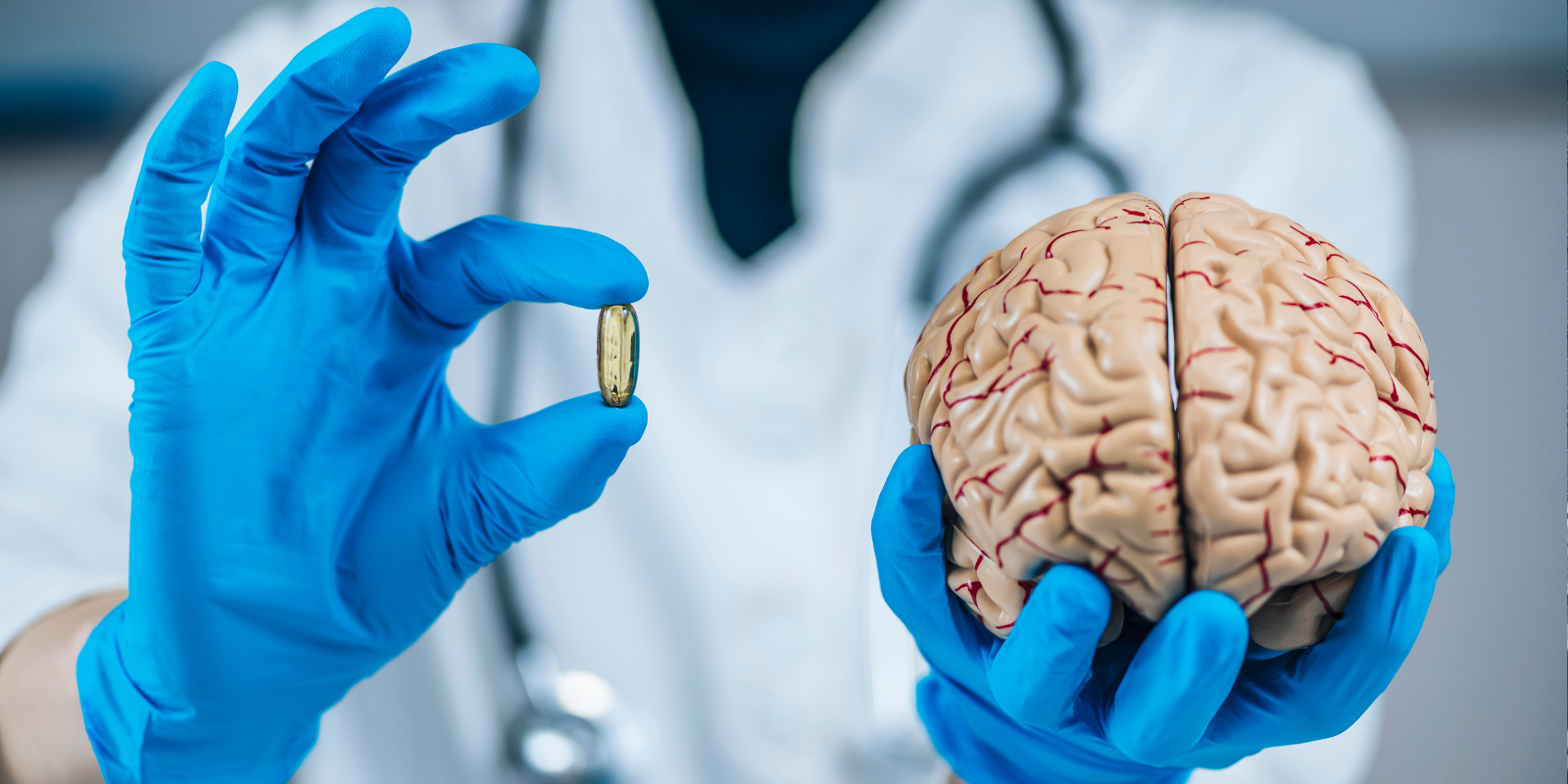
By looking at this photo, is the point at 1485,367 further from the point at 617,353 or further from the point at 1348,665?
the point at 617,353

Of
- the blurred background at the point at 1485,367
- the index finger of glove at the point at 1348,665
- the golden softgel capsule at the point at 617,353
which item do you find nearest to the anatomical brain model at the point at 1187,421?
the index finger of glove at the point at 1348,665

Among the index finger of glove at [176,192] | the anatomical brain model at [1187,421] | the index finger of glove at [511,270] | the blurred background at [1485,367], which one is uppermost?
the index finger of glove at [176,192]

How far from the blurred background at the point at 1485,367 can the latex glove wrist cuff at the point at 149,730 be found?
1595 millimetres

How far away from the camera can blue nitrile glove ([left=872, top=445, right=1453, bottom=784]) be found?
1.67 feet

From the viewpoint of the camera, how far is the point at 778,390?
1.15 meters

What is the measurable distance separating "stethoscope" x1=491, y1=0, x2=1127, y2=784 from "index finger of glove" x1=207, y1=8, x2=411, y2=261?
1.51 ft

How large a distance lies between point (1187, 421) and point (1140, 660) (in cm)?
16

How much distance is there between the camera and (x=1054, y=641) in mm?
518

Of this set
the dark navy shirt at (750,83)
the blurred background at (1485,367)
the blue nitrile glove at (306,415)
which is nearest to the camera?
the blue nitrile glove at (306,415)

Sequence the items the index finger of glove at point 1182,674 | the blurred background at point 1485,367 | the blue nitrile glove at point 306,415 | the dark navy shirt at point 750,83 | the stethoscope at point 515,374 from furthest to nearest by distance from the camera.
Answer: the blurred background at point 1485,367 → the dark navy shirt at point 750,83 → the stethoscope at point 515,374 → the blue nitrile glove at point 306,415 → the index finger of glove at point 1182,674

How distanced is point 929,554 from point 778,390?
562 mm

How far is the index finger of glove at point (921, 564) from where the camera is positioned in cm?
59

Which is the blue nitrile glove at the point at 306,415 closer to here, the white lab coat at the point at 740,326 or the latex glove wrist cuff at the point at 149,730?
the latex glove wrist cuff at the point at 149,730

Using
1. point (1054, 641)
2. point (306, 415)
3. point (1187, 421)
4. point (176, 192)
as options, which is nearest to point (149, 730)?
point (306, 415)
